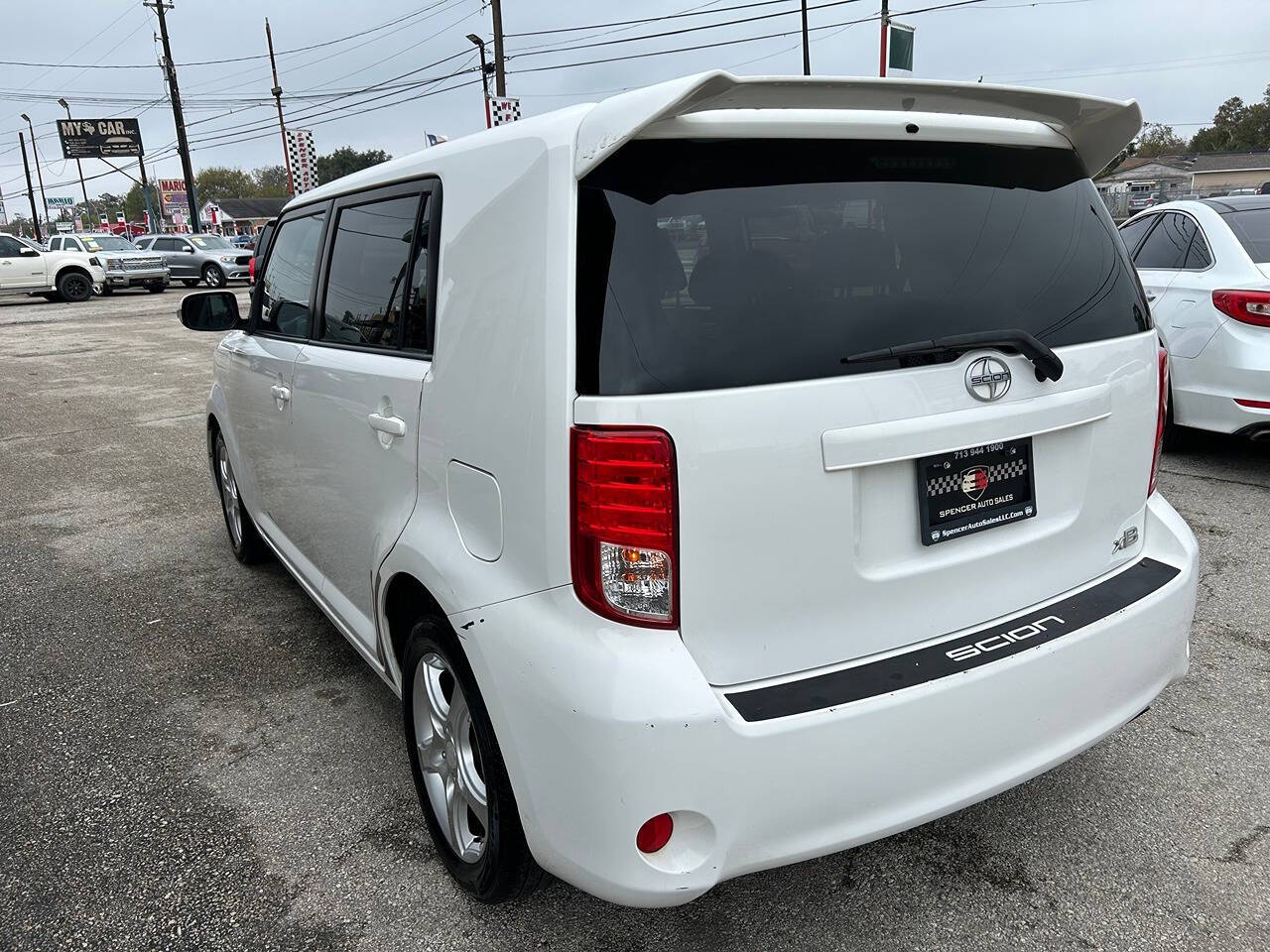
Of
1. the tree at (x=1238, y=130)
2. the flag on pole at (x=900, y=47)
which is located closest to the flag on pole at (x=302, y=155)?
the flag on pole at (x=900, y=47)

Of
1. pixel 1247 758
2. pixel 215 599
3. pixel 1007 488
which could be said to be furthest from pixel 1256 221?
pixel 215 599

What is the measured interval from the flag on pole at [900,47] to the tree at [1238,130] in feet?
278

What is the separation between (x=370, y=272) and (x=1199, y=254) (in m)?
5.37

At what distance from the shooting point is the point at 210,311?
4.23 meters

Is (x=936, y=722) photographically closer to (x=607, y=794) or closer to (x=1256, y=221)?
(x=607, y=794)

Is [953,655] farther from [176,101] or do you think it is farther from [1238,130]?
[1238,130]

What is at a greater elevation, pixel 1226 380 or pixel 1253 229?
pixel 1253 229

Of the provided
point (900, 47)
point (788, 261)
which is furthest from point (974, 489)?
point (900, 47)

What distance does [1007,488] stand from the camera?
205 centimetres

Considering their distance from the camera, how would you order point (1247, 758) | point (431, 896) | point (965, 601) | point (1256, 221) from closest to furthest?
point (965, 601)
point (431, 896)
point (1247, 758)
point (1256, 221)

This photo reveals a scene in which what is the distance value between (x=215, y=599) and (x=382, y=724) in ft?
5.60

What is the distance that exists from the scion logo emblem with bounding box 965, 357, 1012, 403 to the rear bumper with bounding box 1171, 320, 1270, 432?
4.22m

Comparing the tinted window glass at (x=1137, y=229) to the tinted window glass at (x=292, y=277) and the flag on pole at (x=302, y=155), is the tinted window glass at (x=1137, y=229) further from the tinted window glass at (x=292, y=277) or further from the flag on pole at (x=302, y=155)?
the flag on pole at (x=302, y=155)

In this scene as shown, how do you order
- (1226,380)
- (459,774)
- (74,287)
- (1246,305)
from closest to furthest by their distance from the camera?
(459,774) → (1246,305) → (1226,380) → (74,287)
